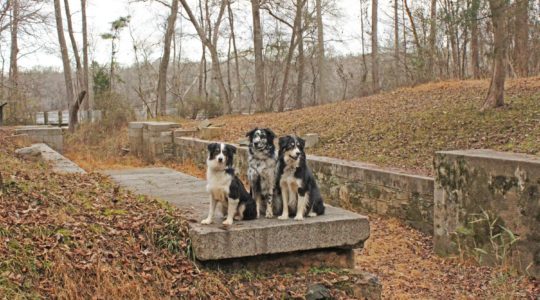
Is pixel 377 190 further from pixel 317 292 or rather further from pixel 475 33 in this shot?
pixel 475 33

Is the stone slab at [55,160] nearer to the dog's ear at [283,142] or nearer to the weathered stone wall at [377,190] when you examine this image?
the weathered stone wall at [377,190]

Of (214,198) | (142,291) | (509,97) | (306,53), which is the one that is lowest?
(142,291)

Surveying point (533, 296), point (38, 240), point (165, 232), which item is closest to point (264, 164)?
point (165, 232)

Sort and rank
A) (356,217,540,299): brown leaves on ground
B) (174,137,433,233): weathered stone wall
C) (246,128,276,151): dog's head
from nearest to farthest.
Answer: (246,128,276,151): dog's head
(356,217,540,299): brown leaves on ground
(174,137,433,233): weathered stone wall

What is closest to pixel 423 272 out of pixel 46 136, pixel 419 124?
pixel 419 124

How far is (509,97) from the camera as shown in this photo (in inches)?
573

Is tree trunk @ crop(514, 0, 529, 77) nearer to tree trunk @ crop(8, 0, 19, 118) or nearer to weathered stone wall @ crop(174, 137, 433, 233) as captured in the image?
weathered stone wall @ crop(174, 137, 433, 233)

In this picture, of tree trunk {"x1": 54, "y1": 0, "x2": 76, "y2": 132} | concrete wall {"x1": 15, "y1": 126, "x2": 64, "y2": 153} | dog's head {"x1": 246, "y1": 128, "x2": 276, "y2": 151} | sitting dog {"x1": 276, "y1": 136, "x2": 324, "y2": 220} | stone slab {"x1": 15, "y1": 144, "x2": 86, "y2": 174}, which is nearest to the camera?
sitting dog {"x1": 276, "y1": 136, "x2": 324, "y2": 220}

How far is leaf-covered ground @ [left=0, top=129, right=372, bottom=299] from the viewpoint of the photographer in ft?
14.8

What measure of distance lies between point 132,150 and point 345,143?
8.92 m

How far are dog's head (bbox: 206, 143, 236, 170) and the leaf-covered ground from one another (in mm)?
792

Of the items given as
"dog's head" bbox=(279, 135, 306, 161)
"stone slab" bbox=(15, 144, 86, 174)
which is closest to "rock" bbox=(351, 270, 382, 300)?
"dog's head" bbox=(279, 135, 306, 161)

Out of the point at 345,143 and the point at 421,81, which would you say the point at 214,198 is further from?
the point at 421,81

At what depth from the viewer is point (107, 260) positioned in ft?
15.9
